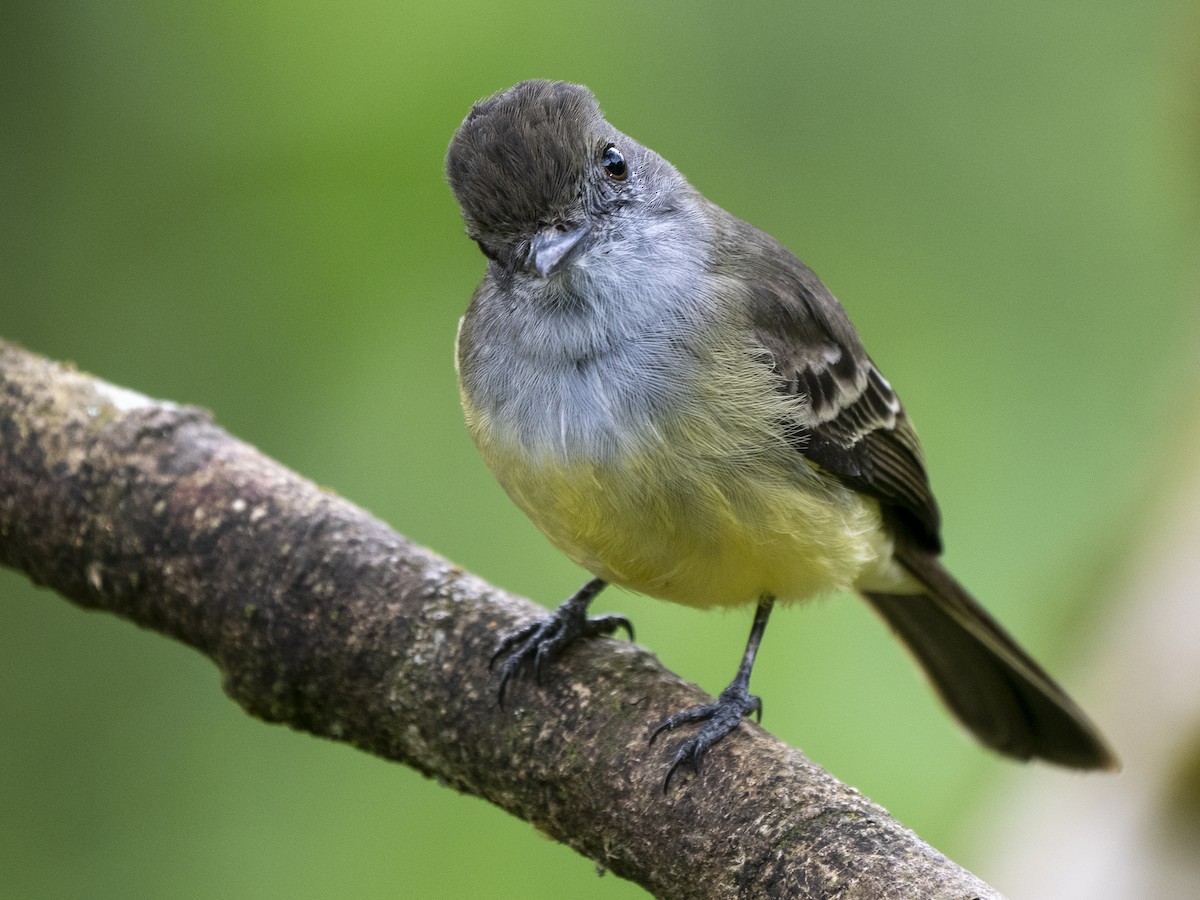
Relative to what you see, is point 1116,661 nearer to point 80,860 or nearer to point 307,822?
point 307,822

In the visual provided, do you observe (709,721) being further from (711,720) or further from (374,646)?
(374,646)

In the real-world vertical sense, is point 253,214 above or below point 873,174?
below

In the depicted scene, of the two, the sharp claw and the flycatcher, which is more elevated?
the flycatcher

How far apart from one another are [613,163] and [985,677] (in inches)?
97.2

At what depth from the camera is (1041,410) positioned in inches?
238

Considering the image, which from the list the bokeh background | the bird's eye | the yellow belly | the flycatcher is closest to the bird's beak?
the flycatcher

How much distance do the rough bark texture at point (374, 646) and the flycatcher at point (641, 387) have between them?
5.1 inches

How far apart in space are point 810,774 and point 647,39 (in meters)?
3.94

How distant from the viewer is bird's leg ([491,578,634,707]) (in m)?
3.68

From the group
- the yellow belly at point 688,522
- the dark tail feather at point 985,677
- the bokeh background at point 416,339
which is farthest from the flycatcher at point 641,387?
the bokeh background at point 416,339

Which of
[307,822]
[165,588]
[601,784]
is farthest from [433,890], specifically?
[601,784]

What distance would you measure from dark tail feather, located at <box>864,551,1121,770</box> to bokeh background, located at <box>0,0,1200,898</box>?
24.9 inches

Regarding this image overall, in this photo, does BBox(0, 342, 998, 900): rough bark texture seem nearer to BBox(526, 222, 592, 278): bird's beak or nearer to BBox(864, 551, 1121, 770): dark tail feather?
BBox(526, 222, 592, 278): bird's beak

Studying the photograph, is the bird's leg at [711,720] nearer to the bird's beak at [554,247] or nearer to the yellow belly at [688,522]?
the yellow belly at [688,522]
